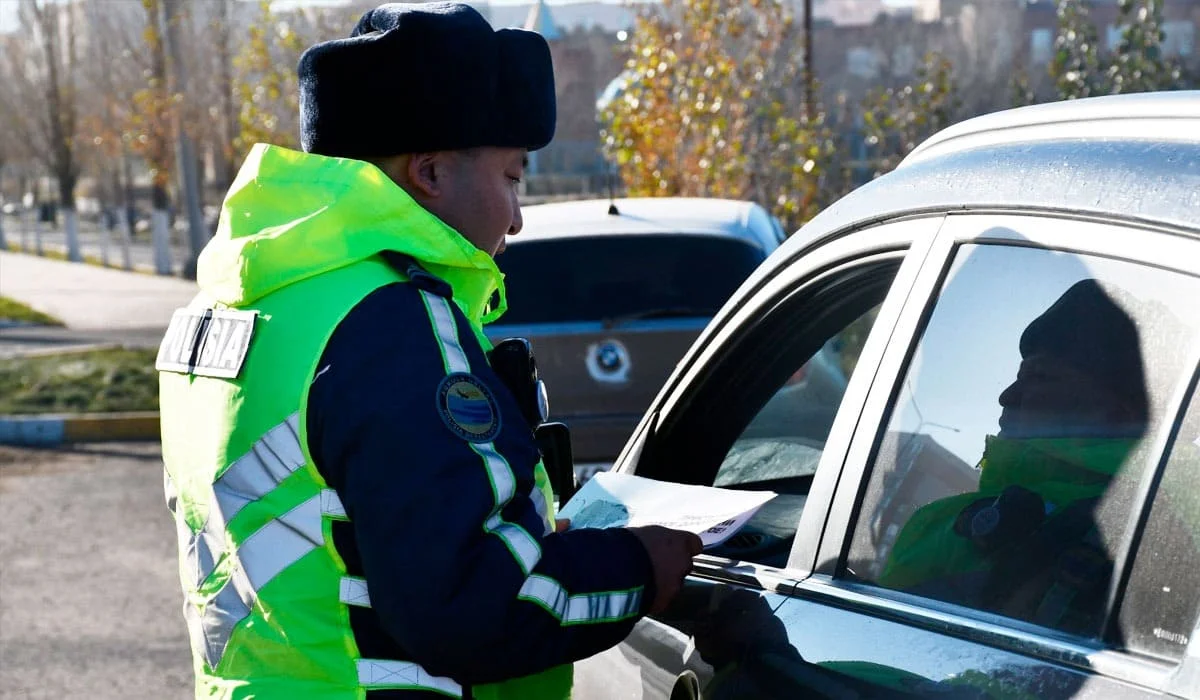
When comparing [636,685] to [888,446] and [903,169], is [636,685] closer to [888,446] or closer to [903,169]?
[888,446]

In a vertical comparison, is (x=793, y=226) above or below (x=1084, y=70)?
below

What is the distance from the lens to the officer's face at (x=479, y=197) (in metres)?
2.00

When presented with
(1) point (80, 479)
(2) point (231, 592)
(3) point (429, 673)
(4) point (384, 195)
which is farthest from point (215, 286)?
(1) point (80, 479)

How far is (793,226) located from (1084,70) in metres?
2.62

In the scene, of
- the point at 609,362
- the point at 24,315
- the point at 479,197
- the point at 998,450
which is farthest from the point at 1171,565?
the point at 24,315

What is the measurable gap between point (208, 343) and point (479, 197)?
1.32ft

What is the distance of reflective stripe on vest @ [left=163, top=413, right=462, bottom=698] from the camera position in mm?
1815

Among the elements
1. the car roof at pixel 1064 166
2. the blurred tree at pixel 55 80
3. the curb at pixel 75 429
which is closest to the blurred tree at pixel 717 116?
the curb at pixel 75 429

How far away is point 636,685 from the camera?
238 cm

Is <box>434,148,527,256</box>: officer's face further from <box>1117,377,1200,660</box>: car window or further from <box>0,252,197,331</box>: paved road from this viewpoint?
<box>0,252,197,331</box>: paved road

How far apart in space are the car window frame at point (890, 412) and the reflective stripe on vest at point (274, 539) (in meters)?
0.53

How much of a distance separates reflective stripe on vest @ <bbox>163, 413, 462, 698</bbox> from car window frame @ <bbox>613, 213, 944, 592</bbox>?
515 mm

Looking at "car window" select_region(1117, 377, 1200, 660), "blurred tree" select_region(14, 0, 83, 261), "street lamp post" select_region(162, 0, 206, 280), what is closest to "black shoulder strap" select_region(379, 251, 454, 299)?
"car window" select_region(1117, 377, 1200, 660)

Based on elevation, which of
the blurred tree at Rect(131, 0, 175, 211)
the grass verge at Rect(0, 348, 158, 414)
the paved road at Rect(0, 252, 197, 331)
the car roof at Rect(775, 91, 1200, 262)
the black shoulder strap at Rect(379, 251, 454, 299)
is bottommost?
the paved road at Rect(0, 252, 197, 331)
